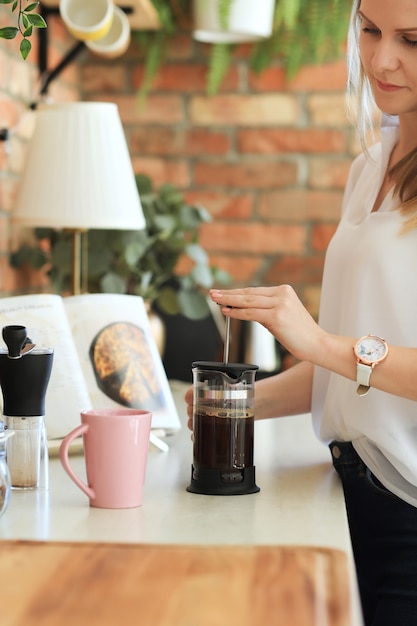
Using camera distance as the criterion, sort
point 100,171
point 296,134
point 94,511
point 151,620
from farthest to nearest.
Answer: point 296,134
point 100,171
point 94,511
point 151,620

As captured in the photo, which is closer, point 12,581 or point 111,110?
point 12,581

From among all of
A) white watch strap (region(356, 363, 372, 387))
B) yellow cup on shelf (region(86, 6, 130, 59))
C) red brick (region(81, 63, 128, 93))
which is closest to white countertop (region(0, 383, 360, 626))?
white watch strap (region(356, 363, 372, 387))

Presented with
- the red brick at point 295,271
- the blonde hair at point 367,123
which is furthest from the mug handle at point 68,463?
the red brick at point 295,271

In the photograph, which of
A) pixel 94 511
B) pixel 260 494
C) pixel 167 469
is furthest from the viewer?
pixel 167 469

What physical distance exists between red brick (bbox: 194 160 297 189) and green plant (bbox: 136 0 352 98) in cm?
Result: 22

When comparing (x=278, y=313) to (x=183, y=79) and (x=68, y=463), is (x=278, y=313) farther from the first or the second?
(x=183, y=79)

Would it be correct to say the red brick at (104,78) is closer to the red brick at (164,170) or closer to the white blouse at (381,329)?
the red brick at (164,170)

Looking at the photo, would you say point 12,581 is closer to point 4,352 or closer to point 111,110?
point 4,352

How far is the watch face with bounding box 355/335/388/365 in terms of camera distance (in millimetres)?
1158

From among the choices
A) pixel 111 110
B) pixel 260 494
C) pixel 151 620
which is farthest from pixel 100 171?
pixel 151 620

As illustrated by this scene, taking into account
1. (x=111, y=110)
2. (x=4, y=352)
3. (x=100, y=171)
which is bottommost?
(x=4, y=352)

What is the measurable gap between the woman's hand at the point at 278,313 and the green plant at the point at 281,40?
1.58m

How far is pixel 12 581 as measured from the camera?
797 mm

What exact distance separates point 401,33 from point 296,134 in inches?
57.2
